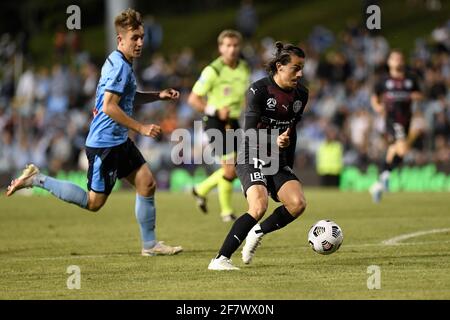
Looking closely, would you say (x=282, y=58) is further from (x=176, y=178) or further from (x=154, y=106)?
(x=154, y=106)

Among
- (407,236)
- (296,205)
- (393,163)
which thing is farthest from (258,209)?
(393,163)

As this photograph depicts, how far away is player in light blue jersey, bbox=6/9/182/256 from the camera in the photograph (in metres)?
9.89

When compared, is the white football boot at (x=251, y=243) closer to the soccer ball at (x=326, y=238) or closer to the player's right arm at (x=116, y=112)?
the soccer ball at (x=326, y=238)

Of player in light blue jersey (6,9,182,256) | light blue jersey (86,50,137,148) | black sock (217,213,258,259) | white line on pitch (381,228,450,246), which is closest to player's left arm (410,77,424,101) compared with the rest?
white line on pitch (381,228,450,246)

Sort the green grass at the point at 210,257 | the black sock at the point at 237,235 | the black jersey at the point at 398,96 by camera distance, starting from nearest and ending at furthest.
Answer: the green grass at the point at 210,257 → the black sock at the point at 237,235 → the black jersey at the point at 398,96

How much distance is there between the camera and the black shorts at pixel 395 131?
17859mm

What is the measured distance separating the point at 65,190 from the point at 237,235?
7.11ft

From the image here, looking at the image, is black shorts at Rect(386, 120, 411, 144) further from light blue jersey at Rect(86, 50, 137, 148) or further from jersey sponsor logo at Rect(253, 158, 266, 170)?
jersey sponsor logo at Rect(253, 158, 266, 170)

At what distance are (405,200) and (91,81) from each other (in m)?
12.7

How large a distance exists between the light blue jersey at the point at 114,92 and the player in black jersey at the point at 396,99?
8.24m

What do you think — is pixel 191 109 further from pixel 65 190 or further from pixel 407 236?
pixel 65 190

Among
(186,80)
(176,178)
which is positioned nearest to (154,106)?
(186,80)

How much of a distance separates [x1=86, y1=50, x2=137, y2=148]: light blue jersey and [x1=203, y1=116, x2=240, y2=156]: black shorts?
431 centimetres

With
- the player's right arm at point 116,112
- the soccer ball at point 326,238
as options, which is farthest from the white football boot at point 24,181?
the soccer ball at point 326,238
